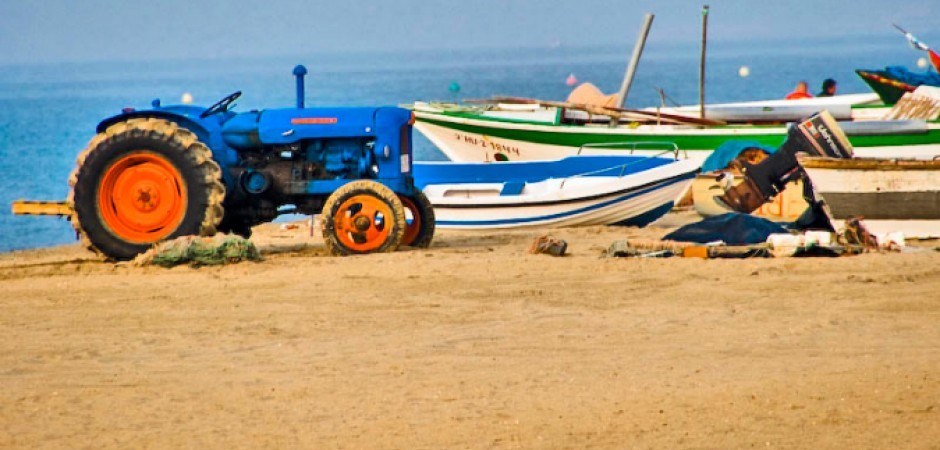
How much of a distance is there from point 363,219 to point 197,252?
4.37 ft

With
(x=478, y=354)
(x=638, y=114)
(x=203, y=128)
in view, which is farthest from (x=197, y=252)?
(x=638, y=114)

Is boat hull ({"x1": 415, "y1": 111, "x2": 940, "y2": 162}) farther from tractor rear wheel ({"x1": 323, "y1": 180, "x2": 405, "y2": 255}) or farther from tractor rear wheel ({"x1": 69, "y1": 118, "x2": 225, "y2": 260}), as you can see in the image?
tractor rear wheel ({"x1": 69, "y1": 118, "x2": 225, "y2": 260})

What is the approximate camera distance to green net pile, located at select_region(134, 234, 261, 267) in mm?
12867

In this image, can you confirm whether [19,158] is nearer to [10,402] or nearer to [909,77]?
[909,77]

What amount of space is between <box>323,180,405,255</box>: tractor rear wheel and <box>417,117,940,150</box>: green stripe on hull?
7191 millimetres

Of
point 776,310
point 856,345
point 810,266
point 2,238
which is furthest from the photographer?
point 2,238

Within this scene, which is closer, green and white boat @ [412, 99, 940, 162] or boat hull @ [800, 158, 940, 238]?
boat hull @ [800, 158, 940, 238]

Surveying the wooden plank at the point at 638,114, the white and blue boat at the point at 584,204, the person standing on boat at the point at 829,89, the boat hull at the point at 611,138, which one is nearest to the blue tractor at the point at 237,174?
the white and blue boat at the point at 584,204

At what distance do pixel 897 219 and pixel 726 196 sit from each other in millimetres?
2067

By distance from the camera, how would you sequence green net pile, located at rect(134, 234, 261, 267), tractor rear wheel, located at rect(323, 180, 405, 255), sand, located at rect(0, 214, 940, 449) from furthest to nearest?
tractor rear wheel, located at rect(323, 180, 405, 255) → green net pile, located at rect(134, 234, 261, 267) → sand, located at rect(0, 214, 940, 449)

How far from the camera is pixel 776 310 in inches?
408

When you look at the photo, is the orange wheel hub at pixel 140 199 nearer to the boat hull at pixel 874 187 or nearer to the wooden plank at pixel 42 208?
the wooden plank at pixel 42 208

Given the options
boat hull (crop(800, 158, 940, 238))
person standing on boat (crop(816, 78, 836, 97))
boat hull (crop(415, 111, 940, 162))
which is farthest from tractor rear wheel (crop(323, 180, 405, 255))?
person standing on boat (crop(816, 78, 836, 97))

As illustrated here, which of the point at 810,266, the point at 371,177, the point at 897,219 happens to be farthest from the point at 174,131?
the point at 897,219
